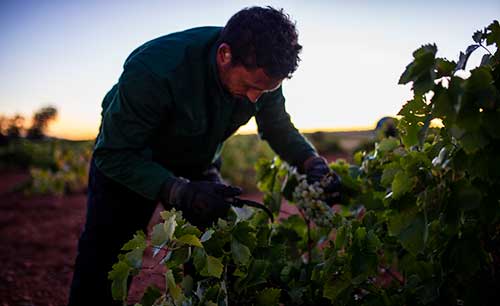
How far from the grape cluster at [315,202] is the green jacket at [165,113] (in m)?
0.54

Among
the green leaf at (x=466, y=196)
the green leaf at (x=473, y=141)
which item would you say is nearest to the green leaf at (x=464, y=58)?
the green leaf at (x=473, y=141)

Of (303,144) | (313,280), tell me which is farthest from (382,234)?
(303,144)

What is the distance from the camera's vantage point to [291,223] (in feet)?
8.30

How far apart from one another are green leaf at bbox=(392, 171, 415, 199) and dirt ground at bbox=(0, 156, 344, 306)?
3.15ft

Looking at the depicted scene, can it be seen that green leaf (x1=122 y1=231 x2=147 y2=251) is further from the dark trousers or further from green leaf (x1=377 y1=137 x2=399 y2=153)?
green leaf (x1=377 y1=137 x2=399 y2=153)

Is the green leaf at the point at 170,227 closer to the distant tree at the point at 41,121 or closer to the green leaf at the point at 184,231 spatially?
the green leaf at the point at 184,231

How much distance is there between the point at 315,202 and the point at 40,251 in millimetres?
3533

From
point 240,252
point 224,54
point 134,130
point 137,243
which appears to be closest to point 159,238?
point 137,243

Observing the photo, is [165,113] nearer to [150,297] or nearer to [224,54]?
[224,54]

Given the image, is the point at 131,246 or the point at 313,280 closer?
the point at 131,246

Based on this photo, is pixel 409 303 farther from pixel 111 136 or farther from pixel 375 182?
pixel 111 136

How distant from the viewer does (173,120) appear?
2.33m

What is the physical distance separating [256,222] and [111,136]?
800 millimetres

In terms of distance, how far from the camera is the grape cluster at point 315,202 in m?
2.21
